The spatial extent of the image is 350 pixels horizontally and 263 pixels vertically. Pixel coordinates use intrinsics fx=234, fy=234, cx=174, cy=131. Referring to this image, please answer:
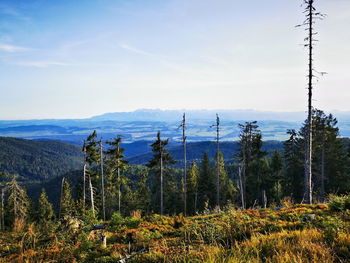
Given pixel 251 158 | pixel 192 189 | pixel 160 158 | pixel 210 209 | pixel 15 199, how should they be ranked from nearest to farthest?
pixel 210 209, pixel 160 158, pixel 15 199, pixel 251 158, pixel 192 189

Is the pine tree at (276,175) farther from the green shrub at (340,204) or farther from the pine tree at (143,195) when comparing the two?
the green shrub at (340,204)

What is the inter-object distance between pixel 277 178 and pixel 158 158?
18.8 m

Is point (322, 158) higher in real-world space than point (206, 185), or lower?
higher

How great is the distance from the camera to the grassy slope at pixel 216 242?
408 cm

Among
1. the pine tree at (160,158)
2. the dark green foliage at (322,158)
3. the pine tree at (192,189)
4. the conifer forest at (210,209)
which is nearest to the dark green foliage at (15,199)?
the conifer forest at (210,209)

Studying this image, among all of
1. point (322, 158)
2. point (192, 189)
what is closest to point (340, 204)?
point (322, 158)

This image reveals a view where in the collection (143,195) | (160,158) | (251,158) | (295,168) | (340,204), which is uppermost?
(340,204)

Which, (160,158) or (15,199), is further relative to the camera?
(15,199)

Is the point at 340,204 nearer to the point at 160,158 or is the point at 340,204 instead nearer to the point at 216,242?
the point at 216,242

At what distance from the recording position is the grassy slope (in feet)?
13.4

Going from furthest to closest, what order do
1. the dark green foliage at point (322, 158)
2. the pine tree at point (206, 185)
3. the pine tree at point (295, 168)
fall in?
the pine tree at point (206, 185) < the pine tree at point (295, 168) < the dark green foliage at point (322, 158)

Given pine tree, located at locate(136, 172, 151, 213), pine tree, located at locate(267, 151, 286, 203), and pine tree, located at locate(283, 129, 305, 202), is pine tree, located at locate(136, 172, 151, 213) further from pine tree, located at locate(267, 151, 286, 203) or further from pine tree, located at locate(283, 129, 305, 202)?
pine tree, located at locate(283, 129, 305, 202)

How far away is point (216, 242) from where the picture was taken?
5.39m

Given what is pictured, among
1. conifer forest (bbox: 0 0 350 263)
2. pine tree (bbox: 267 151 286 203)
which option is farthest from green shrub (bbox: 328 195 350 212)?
pine tree (bbox: 267 151 286 203)
